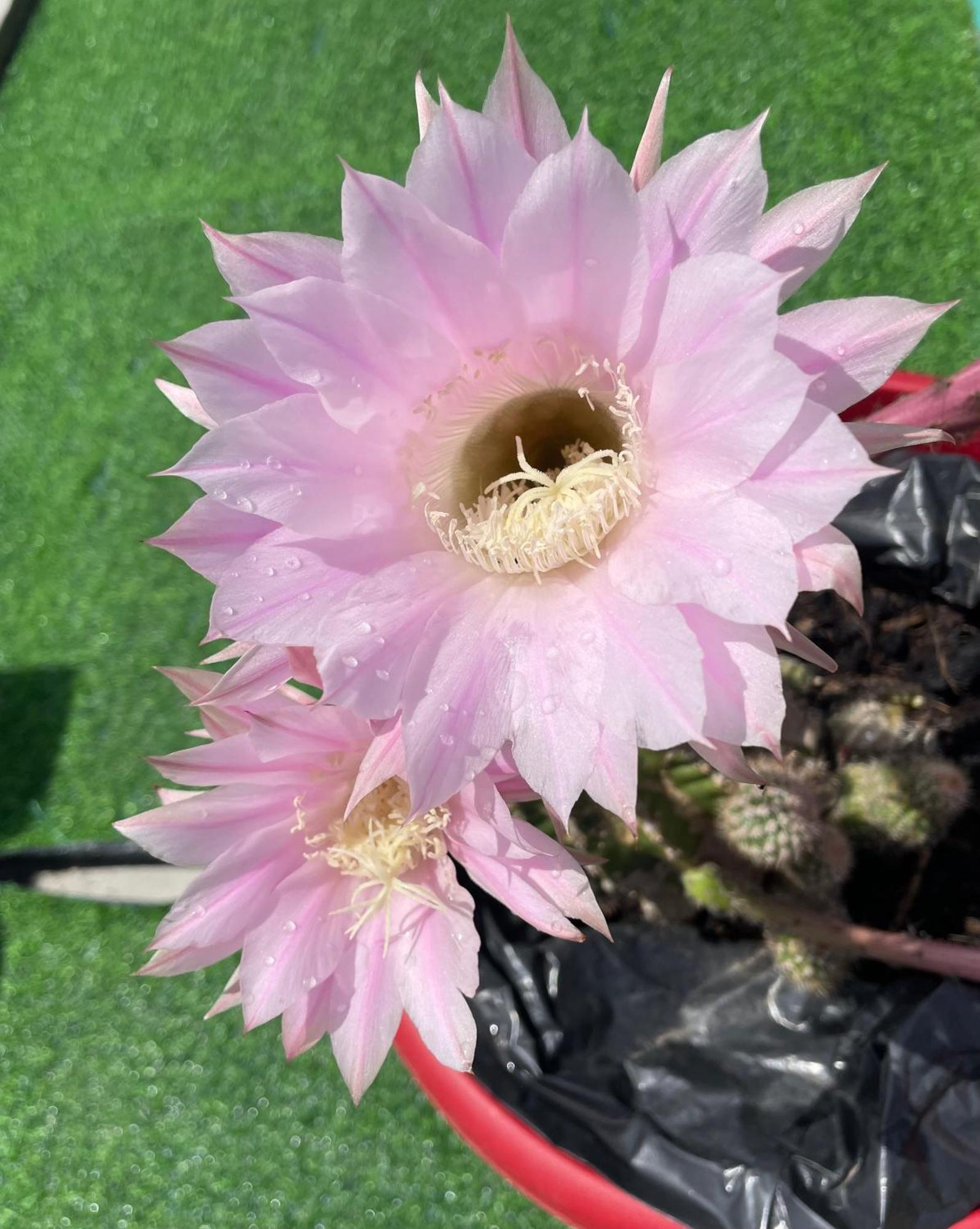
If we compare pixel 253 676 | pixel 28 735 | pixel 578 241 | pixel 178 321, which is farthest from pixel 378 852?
pixel 178 321

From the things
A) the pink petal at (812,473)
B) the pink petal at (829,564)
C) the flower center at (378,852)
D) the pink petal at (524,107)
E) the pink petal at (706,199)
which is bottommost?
the flower center at (378,852)

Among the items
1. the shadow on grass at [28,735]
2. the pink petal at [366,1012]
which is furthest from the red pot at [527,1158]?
the shadow on grass at [28,735]

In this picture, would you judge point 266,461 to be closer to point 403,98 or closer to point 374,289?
point 374,289

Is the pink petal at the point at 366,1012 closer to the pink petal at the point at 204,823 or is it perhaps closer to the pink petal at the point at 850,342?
the pink petal at the point at 204,823

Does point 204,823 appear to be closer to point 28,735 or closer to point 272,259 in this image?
point 272,259

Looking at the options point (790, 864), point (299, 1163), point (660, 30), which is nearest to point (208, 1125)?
point (299, 1163)

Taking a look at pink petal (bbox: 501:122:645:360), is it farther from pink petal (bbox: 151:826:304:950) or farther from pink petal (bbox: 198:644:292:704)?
pink petal (bbox: 151:826:304:950)
